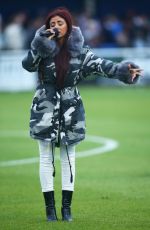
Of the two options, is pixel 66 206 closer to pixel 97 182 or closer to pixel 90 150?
pixel 97 182

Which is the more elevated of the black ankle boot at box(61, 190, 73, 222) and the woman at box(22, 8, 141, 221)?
the woman at box(22, 8, 141, 221)

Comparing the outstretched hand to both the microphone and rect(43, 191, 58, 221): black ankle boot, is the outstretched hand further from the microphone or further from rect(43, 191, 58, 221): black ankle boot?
rect(43, 191, 58, 221): black ankle boot

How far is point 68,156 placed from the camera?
391 inches

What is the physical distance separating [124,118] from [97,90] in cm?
890

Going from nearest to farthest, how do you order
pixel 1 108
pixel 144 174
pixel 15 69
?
1. pixel 144 174
2. pixel 1 108
3. pixel 15 69

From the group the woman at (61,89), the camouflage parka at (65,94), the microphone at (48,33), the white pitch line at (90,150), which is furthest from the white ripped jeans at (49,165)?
the white pitch line at (90,150)

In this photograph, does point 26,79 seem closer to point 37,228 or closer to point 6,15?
point 6,15

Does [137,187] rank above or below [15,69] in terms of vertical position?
above

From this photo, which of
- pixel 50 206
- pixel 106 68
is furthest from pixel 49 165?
pixel 106 68

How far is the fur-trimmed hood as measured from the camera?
956cm

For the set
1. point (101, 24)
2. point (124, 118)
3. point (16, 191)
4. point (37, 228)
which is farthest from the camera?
point (101, 24)

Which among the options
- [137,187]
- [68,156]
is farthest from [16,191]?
[68,156]

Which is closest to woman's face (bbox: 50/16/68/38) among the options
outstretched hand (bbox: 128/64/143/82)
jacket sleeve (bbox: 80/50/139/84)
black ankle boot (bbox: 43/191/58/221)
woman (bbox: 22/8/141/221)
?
woman (bbox: 22/8/141/221)

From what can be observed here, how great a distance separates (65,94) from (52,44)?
0.58 metres
